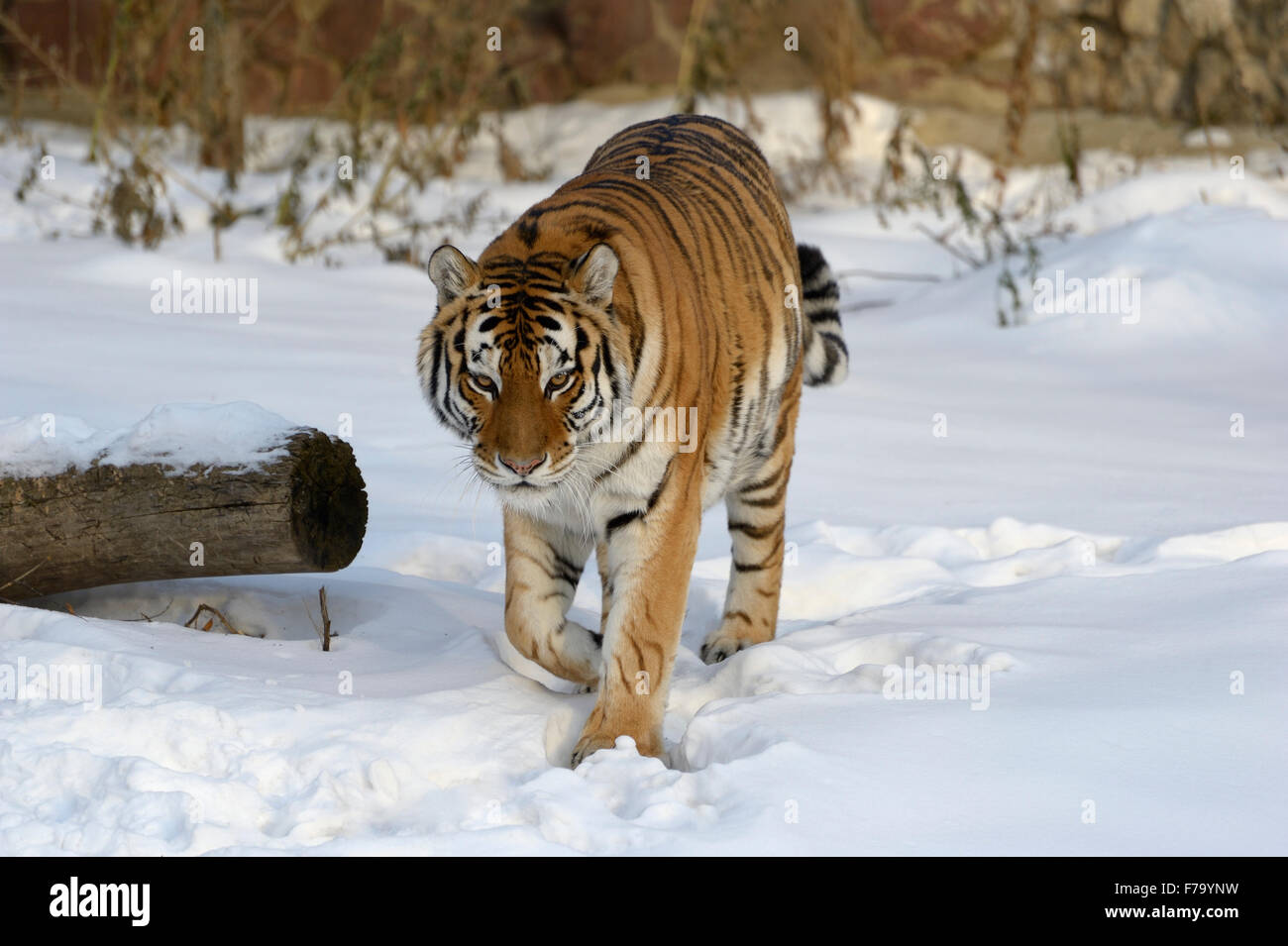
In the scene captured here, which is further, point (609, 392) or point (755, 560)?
point (755, 560)

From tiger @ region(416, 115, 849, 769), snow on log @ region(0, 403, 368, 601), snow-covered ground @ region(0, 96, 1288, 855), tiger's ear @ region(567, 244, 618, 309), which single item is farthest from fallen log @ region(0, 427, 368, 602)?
tiger's ear @ region(567, 244, 618, 309)

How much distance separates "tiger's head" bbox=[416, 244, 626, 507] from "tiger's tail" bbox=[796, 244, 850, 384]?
1416 millimetres

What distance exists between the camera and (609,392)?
2.95m

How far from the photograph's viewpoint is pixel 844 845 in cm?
237

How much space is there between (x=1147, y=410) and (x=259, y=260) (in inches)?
178

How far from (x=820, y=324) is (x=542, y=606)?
147 cm

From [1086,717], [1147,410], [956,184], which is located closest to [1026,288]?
[956,184]

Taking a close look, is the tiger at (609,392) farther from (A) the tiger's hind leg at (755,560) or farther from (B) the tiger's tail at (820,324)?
(B) the tiger's tail at (820,324)

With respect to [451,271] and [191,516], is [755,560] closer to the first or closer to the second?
[451,271]

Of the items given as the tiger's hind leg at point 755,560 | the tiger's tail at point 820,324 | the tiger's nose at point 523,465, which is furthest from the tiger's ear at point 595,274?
the tiger's tail at point 820,324

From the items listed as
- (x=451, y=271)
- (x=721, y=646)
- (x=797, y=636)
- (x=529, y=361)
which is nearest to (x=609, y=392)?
(x=529, y=361)

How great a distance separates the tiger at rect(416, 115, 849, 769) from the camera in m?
2.89

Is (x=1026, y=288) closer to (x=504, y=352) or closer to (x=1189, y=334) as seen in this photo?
(x=1189, y=334)

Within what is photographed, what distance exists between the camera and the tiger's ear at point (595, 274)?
9.48 feet
